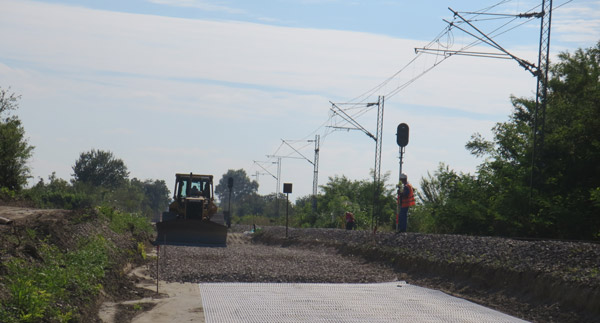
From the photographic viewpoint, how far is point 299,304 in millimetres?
11781

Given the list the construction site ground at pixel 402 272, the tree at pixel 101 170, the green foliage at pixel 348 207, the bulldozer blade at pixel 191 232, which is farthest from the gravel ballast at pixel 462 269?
the tree at pixel 101 170

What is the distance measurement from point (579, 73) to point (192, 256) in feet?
88.3

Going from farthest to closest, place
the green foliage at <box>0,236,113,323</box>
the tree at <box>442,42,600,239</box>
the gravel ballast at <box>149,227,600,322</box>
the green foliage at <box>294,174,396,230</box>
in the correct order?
the green foliage at <box>294,174,396,230</box> < the tree at <box>442,42,600,239</box> < the gravel ballast at <box>149,227,600,322</box> < the green foliage at <box>0,236,113,323</box>

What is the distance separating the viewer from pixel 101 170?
106 meters

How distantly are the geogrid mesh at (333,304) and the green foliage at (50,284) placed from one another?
6.69ft

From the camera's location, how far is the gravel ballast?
1174 centimetres

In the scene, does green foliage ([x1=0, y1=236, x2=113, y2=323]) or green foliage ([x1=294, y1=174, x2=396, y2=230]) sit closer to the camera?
green foliage ([x1=0, y1=236, x2=113, y2=323])

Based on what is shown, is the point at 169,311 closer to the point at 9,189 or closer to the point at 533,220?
the point at 533,220

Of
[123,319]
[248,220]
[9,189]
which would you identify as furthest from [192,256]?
[248,220]

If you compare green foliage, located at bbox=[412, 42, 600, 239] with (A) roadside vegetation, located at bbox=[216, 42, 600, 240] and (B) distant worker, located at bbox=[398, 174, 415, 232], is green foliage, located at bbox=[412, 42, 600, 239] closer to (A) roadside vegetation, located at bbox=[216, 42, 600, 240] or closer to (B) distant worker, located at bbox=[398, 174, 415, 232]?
(A) roadside vegetation, located at bbox=[216, 42, 600, 240]

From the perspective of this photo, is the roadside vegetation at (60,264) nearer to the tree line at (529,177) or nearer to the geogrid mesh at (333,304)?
the geogrid mesh at (333,304)

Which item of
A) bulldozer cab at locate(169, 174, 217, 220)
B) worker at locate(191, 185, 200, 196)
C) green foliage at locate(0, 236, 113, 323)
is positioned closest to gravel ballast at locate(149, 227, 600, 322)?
green foliage at locate(0, 236, 113, 323)

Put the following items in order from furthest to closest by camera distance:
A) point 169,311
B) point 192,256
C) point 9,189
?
point 9,189 → point 192,256 → point 169,311

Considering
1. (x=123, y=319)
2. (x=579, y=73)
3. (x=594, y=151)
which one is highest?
(x=579, y=73)
